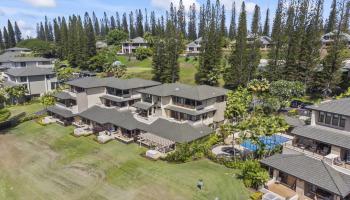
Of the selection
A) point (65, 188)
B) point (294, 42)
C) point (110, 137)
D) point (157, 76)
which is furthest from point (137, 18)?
point (65, 188)

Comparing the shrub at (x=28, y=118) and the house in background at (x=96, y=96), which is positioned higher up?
the house in background at (x=96, y=96)

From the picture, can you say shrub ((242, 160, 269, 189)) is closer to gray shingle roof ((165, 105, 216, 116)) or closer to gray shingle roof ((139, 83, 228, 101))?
gray shingle roof ((165, 105, 216, 116))

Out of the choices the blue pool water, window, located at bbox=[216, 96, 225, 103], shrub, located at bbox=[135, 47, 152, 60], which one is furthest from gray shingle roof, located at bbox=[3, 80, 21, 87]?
the blue pool water

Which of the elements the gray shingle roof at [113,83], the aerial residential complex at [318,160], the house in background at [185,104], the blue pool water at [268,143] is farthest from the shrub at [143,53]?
the aerial residential complex at [318,160]

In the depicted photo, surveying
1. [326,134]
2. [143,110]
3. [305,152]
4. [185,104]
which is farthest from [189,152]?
[326,134]

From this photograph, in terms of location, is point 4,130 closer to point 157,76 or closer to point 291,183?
point 157,76

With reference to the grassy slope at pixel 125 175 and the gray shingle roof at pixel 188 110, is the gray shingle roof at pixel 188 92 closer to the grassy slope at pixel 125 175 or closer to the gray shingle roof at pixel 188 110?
the gray shingle roof at pixel 188 110
